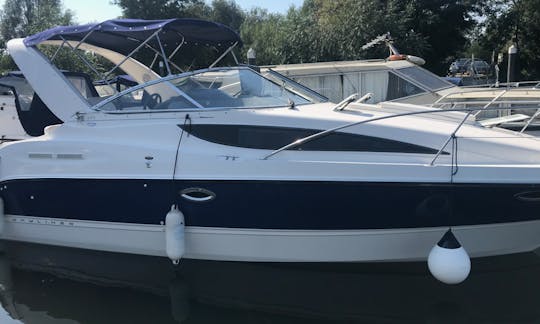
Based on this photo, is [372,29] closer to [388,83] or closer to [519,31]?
[519,31]

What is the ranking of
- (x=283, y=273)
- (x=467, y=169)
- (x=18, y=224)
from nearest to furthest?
(x=467, y=169) → (x=283, y=273) → (x=18, y=224)

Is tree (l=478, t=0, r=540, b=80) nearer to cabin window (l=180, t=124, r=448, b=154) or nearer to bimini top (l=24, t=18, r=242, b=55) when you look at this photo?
bimini top (l=24, t=18, r=242, b=55)

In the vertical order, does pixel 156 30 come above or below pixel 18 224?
above

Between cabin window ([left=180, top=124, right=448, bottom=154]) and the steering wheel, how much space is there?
1.60 ft

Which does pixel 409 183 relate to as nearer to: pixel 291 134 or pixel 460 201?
pixel 460 201

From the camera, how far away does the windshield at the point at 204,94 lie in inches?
171

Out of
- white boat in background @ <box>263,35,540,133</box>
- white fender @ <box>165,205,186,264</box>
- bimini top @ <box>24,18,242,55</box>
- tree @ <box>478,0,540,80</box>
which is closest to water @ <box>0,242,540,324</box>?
white fender @ <box>165,205,186,264</box>

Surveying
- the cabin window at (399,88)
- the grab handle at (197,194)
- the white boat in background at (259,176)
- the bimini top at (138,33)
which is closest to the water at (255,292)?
the white boat in background at (259,176)

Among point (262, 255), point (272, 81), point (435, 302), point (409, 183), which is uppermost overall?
point (272, 81)

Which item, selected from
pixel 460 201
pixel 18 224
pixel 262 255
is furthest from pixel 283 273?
pixel 18 224

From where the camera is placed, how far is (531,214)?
359 cm

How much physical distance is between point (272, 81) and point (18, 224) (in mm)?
2777

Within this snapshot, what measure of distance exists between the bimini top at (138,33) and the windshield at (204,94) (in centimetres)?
62

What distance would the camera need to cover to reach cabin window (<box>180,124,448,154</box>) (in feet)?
12.4
